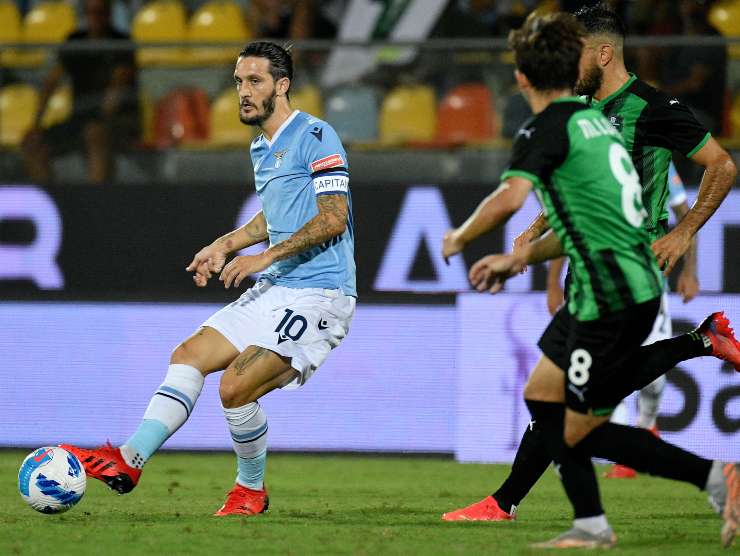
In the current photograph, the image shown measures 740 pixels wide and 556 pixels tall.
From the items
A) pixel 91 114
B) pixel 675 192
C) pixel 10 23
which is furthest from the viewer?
pixel 10 23

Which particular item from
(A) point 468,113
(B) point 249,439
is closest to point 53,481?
(B) point 249,439

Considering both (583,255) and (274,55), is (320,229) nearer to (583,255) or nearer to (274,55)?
(274,55)

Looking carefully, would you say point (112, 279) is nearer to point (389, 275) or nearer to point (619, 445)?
point (389, 275)

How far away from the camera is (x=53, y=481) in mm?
5465

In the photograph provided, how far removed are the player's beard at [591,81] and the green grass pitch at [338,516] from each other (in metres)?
1.92

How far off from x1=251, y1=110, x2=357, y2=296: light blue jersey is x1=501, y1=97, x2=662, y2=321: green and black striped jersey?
145 cm

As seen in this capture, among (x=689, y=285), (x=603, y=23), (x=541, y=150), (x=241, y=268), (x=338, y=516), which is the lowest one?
(x=338, y=516)

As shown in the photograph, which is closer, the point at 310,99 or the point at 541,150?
the point at 541,150

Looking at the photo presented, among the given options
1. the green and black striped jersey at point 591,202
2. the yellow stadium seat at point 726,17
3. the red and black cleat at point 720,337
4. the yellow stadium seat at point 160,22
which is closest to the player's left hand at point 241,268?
the green and black striped jersey at point 591,202

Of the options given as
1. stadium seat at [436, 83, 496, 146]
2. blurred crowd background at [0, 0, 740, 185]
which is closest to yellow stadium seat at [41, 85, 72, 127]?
blurred crowd background at [0, 0, 740, 185]

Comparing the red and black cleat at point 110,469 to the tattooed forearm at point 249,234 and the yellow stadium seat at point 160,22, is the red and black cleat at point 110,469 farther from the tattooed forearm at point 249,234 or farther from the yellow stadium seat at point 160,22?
the yellow stadium seat at point 160,22

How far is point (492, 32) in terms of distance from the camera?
10.3 m

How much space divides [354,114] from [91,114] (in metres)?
1.98

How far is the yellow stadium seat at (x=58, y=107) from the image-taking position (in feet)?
32.3
